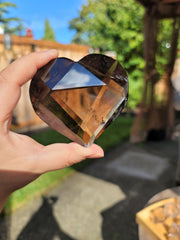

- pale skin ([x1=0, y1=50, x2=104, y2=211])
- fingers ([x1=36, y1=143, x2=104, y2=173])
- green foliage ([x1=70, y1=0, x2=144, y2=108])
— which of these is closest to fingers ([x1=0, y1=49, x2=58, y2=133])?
pale skin ([x1=0, y1=50, x2=104, y2=211])

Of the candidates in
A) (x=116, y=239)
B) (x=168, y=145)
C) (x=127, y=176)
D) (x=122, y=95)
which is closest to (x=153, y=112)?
(x=168, y=145)

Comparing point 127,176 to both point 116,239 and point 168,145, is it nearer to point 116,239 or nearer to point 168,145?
point 116,239

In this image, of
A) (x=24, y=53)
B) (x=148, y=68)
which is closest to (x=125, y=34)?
(x=148, y=68)

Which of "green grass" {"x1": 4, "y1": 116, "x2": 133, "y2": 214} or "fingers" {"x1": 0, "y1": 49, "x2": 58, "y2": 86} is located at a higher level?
"fingers" {"x1": 0, "y1": 49, "x2": 58, "y2": 86}

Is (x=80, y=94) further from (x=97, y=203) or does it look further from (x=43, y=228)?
(x=97, y=203)

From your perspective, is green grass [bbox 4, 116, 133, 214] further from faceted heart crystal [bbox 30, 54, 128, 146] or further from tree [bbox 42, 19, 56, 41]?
tree [bbox 42, 19, 56, 41]

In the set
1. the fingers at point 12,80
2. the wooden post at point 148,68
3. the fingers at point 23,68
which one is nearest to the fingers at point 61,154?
the fingers at point 12,80
